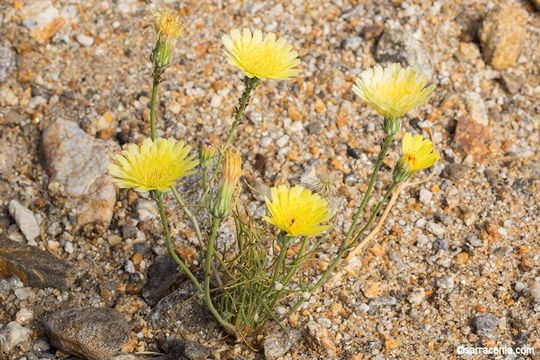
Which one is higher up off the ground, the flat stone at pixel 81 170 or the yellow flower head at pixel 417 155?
the yellow flower head at pixel 417 155

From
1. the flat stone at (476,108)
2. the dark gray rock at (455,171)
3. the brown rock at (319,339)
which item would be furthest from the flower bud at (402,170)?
the flat stone at (476,108)

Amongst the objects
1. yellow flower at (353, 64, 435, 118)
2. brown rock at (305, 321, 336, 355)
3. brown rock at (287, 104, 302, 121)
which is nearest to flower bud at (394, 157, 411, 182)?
yellow flower at (353, 64, 435, 118)

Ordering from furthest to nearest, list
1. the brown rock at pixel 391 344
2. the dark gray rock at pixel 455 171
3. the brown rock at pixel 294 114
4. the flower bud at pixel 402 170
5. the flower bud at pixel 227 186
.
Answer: the brown rock at pixel 294 114
the dark gray rock at pixel 455 171
the brown rock at pixel 391 344
the flower bud at pixel 402 170
the flower bud at pixel 227 186

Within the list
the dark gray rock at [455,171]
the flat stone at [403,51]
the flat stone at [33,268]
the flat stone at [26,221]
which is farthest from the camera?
the flat stone at [403,51]

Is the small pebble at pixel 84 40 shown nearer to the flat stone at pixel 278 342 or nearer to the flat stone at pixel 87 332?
the flat stone at pixel 87 332

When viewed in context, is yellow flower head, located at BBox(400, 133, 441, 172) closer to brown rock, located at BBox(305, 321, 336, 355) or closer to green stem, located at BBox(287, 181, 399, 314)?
green stem, located at BBox(287, 181, 399, 314)

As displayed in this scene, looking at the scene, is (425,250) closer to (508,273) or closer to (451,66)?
(508,273)

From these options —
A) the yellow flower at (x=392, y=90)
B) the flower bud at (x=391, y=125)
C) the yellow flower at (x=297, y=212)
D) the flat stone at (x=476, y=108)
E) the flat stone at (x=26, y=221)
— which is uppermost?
the yellow flower at (x=392, y=90)
